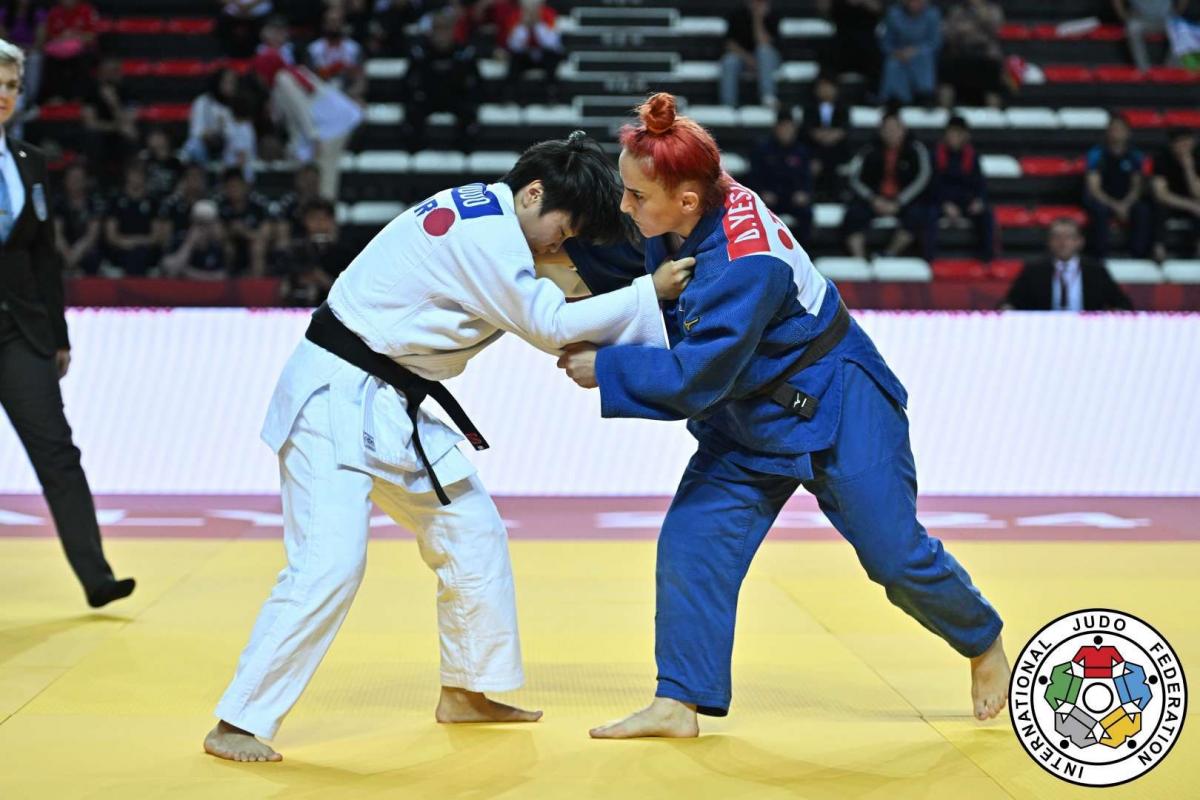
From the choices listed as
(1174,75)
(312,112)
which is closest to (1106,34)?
(1174,75)

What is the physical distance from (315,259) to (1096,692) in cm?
Answer: 681

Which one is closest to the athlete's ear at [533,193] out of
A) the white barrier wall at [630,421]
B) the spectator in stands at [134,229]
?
the white barrier wall at [630,421]

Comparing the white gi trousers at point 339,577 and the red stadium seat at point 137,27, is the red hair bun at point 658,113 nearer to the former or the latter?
the white gi trousers at point 339,577

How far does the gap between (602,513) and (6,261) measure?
10.3 ft

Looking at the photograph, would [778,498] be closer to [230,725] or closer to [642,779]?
[642,779]

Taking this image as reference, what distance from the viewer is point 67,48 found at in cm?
1259

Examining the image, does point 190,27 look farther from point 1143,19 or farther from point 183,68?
point 1143,19

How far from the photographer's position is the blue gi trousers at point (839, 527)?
3373mm

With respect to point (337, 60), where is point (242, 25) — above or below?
above

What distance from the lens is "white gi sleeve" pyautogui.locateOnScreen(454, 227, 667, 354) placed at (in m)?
3.19

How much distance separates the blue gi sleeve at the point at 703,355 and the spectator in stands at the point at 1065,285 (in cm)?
566

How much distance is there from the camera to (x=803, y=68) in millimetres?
13172

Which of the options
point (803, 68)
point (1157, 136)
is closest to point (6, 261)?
point (803, 68)

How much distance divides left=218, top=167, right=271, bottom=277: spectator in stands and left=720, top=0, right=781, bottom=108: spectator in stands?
4.38 meters
